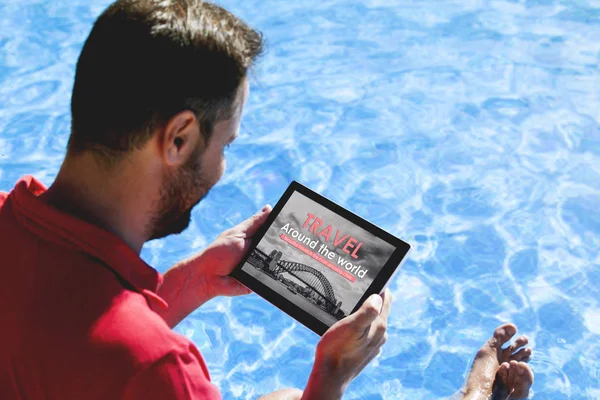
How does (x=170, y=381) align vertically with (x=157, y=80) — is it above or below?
below

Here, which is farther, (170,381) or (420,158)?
(420,158)

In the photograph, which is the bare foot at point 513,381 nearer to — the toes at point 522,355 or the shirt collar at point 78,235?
the toes at point 522,355

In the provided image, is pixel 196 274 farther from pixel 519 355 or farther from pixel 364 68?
pixel 364 68

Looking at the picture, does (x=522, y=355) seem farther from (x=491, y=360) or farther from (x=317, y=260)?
(x=317, y=260)

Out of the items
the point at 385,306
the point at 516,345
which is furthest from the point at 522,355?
the point at 385,306

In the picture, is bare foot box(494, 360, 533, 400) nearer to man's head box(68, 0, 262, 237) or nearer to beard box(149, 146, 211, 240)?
beard box(149, 146, 211, 240)

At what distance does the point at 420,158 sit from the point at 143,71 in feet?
10.3

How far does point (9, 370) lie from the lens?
4.56 feet

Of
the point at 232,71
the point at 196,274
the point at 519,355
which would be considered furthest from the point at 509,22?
the point at 232,71

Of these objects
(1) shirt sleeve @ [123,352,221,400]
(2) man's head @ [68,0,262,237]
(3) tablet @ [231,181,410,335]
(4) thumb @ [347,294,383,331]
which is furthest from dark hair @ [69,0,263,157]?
(3) tablet @ [231,181,410,335]

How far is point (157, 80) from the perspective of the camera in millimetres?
1525

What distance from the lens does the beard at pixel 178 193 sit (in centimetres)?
166

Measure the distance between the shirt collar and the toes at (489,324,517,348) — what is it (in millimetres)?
2101

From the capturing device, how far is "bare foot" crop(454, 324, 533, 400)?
3084mm
